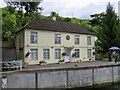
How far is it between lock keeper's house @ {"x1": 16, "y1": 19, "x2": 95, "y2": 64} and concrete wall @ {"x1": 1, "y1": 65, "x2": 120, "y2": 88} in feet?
30.9

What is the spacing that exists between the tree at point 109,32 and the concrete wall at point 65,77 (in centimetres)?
1210

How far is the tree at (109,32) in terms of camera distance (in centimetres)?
4150

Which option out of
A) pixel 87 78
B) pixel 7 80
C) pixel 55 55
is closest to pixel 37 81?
pixel 7 80

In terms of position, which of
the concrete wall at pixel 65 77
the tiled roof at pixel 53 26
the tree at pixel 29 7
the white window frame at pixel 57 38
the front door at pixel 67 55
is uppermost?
the tree at pixel 29 7

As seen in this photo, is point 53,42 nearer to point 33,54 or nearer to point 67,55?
point 67,55

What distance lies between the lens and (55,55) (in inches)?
1404

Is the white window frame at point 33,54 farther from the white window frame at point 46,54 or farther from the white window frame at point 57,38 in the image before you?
the white window frame at point 57,38

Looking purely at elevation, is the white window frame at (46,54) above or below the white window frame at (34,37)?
below

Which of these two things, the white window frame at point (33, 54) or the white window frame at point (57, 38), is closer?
the white window frame at point (33, 54)

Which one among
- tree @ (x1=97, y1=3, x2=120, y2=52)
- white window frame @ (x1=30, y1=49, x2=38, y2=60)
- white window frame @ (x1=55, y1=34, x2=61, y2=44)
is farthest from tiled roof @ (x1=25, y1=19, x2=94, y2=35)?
tree @ (x1=97, y1=3, x2=120, y2=52)

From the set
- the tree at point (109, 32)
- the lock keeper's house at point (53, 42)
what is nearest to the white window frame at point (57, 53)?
the lock keeper's house at point (53, 42)

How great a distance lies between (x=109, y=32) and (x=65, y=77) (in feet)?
68.7

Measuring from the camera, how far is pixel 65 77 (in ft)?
77.2

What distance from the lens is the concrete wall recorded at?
66.1 ft
